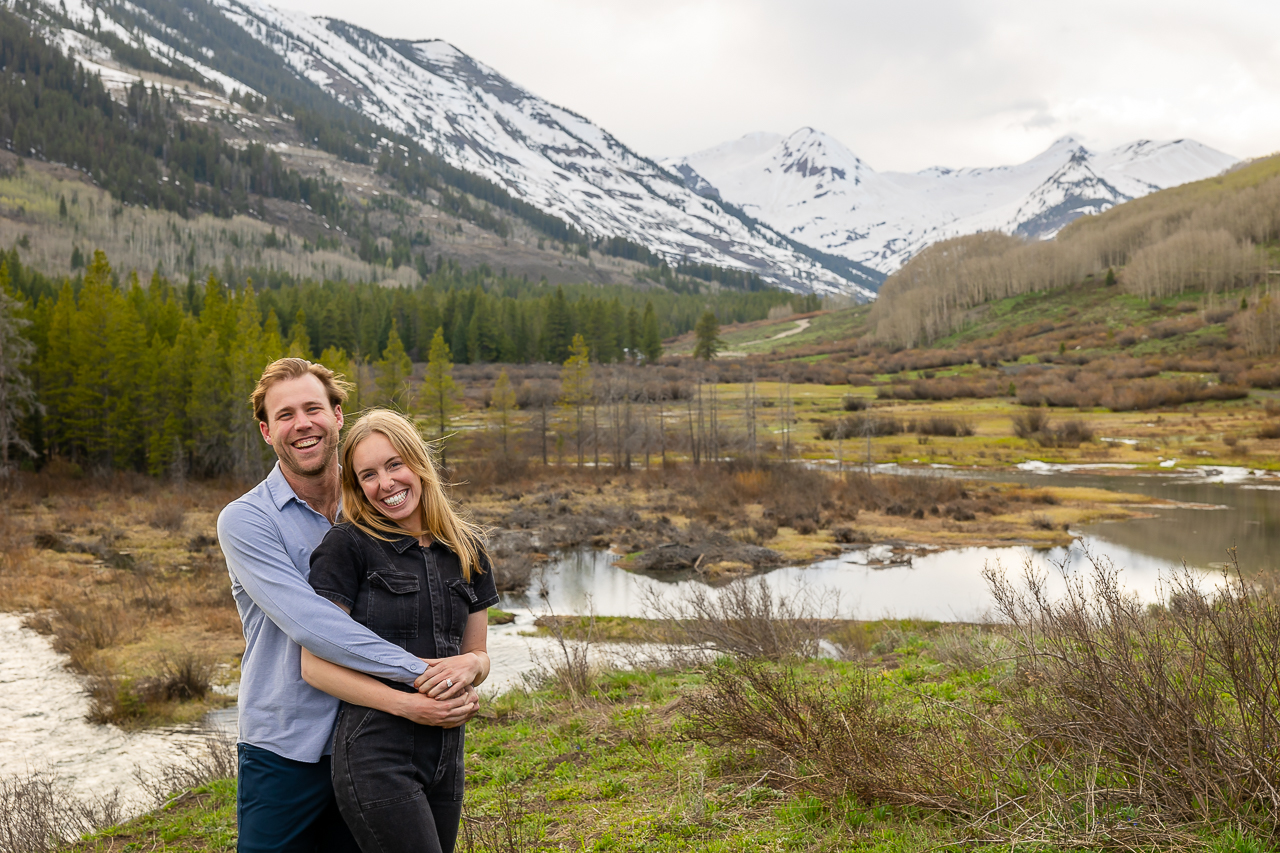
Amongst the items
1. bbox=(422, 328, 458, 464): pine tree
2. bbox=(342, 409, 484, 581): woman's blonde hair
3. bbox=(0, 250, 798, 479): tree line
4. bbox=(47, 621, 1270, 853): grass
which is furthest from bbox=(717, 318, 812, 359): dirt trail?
bbox=(342, 409, 484, 581): woman's blonde hair

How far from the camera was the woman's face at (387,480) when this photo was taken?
2.82 metres

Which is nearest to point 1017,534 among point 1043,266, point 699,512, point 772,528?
point 772,528

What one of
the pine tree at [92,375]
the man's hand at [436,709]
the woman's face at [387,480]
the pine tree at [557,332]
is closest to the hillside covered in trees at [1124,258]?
the pine tree at [557,332]

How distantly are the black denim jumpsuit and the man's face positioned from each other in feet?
1.10

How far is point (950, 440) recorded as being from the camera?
1992 inches

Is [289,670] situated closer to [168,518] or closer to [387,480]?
[387,480]

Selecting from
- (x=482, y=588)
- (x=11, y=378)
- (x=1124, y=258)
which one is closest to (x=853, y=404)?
(x=11, y=378)

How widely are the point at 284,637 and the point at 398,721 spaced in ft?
1.74

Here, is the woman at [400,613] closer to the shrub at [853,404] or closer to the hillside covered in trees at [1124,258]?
the shrub at [853,404]

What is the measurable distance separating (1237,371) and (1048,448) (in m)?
26.1

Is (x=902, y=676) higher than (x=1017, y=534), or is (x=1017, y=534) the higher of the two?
(x=902, y=676)

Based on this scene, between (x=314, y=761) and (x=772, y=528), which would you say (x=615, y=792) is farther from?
(x=772, y=528)

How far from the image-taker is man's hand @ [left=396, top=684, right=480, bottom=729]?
2.55 metres

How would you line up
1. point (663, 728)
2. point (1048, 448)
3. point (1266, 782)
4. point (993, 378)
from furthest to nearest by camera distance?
point (993, 378)
point (1048, 448)
point (663, 728)
point (1266, 782)
